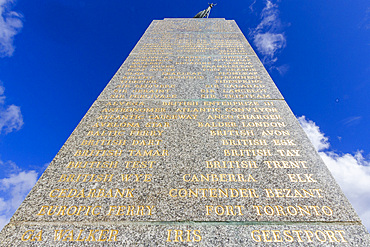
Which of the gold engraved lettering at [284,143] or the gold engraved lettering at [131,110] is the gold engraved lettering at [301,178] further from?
the gold engraved lettering at [131,110]

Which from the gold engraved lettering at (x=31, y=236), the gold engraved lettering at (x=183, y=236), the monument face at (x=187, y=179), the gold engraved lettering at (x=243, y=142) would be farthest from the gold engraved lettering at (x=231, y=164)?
the gold engraved lettering at (x=31, y=236)

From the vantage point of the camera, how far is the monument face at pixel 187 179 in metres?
2.62

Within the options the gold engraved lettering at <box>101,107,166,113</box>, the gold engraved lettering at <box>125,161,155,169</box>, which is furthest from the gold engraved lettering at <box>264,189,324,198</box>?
the gold engraved lettering at <box>101,107,166,113</box>

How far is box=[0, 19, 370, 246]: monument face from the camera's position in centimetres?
262

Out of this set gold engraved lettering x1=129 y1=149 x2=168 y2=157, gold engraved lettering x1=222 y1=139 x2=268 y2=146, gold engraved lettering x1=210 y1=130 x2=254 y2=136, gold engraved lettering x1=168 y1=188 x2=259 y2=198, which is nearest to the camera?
gold engraved lettering x1=168 y1=188 x2=259 y2=198

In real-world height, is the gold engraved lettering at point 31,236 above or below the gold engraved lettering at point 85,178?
below

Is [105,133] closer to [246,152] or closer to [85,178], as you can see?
[85,178]

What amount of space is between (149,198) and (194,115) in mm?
2174

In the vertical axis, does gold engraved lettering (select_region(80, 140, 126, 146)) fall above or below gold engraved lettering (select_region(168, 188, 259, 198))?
above

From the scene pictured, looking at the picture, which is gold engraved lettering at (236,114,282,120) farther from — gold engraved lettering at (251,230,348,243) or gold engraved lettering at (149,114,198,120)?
gold engraved lettering at (251,230,348,243)

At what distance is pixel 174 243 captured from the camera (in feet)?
8.25

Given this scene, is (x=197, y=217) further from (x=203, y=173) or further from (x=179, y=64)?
(x=179, y=64)

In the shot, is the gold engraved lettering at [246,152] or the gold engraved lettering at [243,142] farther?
the gold engraved lettering at [243,142]

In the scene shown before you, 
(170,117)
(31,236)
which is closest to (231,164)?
(170,117)
